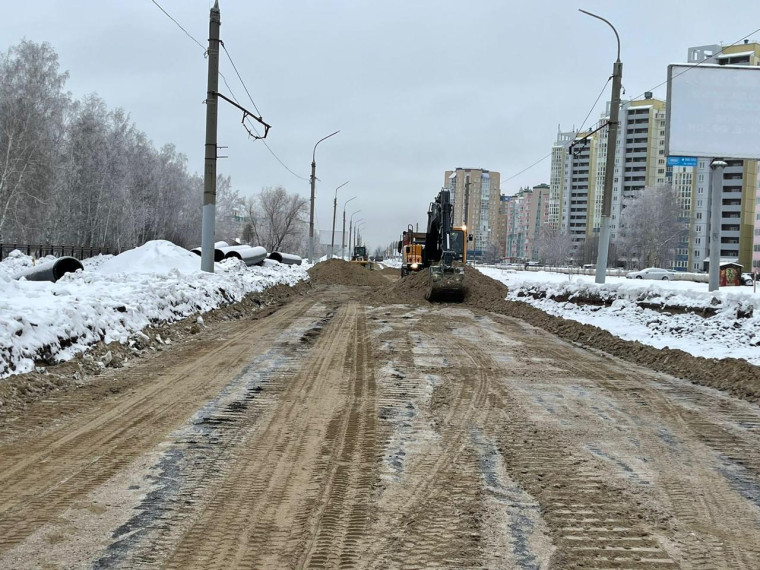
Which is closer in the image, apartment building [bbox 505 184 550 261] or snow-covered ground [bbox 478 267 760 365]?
snow-covered ground [bbox 478 267 760 365]

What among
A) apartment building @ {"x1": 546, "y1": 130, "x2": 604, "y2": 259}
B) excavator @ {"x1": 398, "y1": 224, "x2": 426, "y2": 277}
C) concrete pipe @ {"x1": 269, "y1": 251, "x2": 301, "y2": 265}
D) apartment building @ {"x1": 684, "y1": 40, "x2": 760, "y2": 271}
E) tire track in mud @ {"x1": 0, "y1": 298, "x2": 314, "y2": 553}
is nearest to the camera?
tire track in mud @ {"x1": 0, "y1": 298, "x2": 314, "y2": 553}

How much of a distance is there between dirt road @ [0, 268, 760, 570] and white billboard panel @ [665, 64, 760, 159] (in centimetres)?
1145

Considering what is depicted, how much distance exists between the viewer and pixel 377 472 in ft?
14.3

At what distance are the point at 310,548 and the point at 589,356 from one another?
27.5ft

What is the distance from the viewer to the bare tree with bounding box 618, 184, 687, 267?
2990 inches

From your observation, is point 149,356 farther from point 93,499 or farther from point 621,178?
point 621,178

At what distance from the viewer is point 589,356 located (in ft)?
34.8

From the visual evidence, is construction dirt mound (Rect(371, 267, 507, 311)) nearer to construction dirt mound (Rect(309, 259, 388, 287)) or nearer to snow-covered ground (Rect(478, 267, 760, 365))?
snow-covered ground (Rect(478, 267, 760, 365))

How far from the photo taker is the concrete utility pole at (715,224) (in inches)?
627

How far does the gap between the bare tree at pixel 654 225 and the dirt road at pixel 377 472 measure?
245 ft

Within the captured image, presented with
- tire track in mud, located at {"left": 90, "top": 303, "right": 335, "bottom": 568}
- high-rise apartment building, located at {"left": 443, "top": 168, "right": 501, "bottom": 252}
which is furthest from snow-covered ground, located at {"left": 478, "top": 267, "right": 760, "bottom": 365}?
high-rise apartment building, located at {"left": 443, "top": 168, "right": 501, "bottom": 252}

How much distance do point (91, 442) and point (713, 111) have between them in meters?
17.9

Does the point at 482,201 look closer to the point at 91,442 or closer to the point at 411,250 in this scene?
the point at 411,250

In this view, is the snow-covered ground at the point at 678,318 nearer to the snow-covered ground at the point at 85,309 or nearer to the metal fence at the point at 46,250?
the snow-covered ground at the point at 85,309
